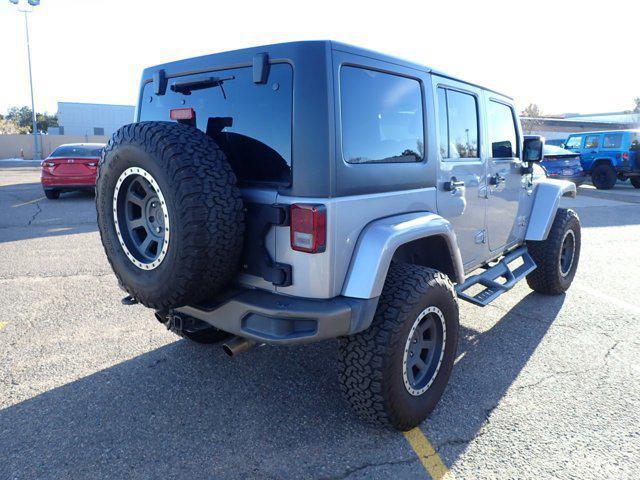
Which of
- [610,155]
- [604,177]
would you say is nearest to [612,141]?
[610,155]

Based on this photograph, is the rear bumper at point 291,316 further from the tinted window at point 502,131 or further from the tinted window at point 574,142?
the tinted window at point 574,142

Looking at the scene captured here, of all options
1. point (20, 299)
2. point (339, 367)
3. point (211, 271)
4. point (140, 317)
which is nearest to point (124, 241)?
point (211, 271)

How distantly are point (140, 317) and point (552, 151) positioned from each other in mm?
14684

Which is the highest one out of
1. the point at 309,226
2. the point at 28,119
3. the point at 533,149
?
the point at 28,119

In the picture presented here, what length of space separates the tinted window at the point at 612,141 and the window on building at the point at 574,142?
2.77 feet

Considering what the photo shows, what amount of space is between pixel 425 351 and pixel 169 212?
1.69m

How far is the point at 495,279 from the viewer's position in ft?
13.8

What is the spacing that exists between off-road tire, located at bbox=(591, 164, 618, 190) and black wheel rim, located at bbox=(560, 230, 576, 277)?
1340 cm

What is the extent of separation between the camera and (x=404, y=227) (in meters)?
2.57

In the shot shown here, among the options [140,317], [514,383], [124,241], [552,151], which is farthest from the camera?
[552,151]

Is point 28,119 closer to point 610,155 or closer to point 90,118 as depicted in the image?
point 90,118

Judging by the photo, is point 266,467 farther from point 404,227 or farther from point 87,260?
point 87,260

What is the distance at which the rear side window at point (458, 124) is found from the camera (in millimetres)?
3232

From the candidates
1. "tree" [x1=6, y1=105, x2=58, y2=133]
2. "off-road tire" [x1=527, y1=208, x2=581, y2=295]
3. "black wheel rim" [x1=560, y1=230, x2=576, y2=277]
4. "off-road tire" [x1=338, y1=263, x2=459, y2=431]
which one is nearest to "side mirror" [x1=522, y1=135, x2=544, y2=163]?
"off-road tire" [x1=527, y1=208, x2=581, y2=295]
